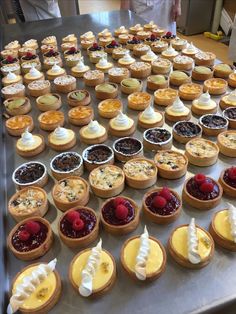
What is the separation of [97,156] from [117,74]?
1278 millimetres

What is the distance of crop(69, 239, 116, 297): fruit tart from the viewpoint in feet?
4.23

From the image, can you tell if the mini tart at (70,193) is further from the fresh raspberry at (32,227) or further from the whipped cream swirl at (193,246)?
the whipped cream swirl at (193,246)

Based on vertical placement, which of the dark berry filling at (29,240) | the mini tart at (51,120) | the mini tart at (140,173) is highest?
the dark berry filling at (29,240)

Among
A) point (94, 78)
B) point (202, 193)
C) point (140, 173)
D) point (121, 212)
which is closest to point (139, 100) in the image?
point (94, 78)

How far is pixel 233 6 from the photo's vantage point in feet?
21.2

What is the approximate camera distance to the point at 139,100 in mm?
2619

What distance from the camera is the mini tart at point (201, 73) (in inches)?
112

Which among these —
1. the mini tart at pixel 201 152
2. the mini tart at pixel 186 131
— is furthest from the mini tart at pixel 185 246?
the mini tart at pixel 186 131

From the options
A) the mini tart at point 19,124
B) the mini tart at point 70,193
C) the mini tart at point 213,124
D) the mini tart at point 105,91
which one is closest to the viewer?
the mini tart at point 70,193

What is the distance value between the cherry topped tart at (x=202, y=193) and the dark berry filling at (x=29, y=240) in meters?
0.85

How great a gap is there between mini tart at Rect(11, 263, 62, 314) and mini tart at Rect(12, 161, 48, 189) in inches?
23.8

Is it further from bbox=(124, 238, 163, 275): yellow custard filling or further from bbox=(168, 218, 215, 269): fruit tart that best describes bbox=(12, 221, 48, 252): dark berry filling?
bbox=(168, 218, 215, 269): fruit tart

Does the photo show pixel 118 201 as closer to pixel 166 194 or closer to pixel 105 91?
pixel 166 194

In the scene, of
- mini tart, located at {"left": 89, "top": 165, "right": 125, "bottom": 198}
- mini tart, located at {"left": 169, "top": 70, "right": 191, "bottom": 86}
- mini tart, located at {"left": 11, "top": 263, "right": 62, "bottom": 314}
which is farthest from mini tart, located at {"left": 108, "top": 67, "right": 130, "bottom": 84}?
mini tart, located at {"left": 11, "top": 263, "right": 62, "bottom": 314}
